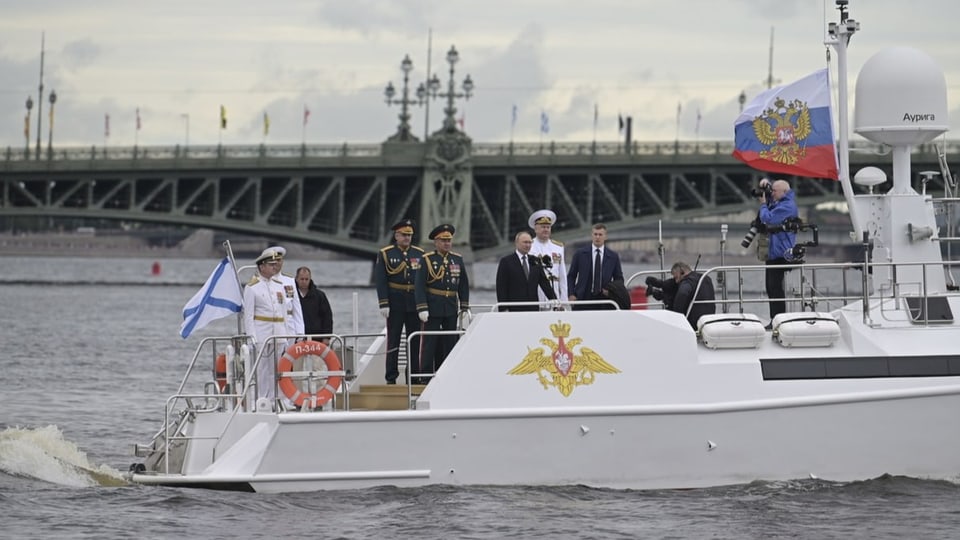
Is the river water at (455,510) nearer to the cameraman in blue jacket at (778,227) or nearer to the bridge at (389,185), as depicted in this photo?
the cameraman in blue jacket at (778,227)

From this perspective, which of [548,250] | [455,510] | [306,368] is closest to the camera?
[455,510]

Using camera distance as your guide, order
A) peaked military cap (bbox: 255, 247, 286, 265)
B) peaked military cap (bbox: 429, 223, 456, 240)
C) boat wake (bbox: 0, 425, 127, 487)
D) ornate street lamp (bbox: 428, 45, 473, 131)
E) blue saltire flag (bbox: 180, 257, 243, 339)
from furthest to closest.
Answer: ornate street lamp (bbox: 428, 45, 473, 131)
boat wake (bbox: 0, 425, 127, 487)
peaked military cap (bbox: 255, 247, 286, 265)
peaked military cap (bbox: 429, 223, 456, 240)
blue saltire flag (bbox: 180, 257, 243, 339)

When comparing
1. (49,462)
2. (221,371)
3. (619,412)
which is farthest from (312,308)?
(619,412)

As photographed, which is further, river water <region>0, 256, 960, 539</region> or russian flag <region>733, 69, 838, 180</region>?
russian flag <region>733, 69, 838, 180</region>

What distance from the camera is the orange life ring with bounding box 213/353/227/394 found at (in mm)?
16156

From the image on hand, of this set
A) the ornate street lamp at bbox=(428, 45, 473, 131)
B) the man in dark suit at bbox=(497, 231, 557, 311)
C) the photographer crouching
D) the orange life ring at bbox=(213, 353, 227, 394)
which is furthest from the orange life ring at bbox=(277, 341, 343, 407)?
the ornate street lamp at bbox=(428, 45, 473, 131)

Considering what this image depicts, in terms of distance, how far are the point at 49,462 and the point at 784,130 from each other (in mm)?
8122

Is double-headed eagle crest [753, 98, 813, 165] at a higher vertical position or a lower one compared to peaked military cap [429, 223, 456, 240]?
higher

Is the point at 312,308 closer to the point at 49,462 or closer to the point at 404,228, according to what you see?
the point at 404,228

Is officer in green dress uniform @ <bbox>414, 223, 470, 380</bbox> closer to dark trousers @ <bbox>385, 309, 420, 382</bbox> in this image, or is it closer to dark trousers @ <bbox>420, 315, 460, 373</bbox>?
dark trousers @ <bbox>420, 315, 460, 373</bbox>

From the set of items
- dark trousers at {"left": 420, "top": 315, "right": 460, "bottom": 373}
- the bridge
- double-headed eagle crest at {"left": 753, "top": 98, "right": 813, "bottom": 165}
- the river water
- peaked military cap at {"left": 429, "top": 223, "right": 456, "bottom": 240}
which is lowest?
the river water

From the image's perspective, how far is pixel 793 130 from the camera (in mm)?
16047

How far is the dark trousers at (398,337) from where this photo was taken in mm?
15914

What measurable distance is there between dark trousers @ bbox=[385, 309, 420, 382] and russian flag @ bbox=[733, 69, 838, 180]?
347 centimetres
